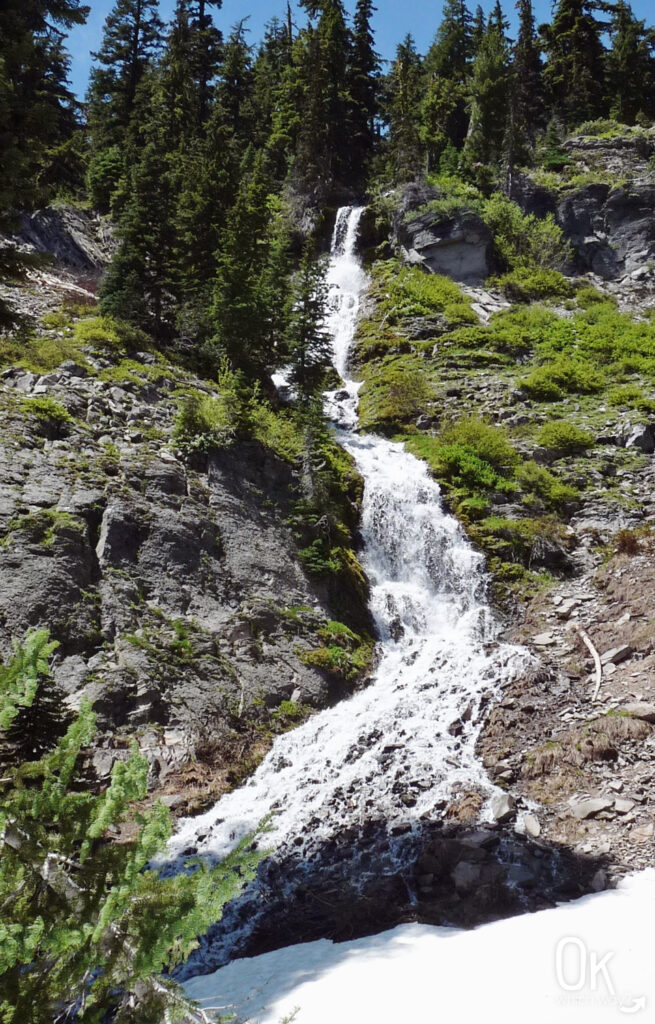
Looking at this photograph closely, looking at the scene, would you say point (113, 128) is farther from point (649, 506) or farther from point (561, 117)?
point (649, 506)

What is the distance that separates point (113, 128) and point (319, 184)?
43.3 ft

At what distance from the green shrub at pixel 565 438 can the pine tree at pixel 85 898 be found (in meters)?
20.1

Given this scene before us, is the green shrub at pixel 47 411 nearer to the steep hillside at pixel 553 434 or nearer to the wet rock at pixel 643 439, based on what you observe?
the steep hillside at pixel 553 434

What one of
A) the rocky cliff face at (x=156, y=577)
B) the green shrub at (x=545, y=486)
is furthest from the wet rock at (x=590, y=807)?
the green shrub at (x=545, y=486)

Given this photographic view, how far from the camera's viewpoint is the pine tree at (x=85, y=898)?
3.36 meters

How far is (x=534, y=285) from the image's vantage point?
32250mm

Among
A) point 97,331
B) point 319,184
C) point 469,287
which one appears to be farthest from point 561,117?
point 97,331

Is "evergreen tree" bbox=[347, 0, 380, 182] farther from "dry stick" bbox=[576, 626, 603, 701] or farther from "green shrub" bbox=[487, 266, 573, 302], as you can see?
"dry stick" bbox=[576, 626, 603, 701]

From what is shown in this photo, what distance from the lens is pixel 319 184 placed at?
40.0m

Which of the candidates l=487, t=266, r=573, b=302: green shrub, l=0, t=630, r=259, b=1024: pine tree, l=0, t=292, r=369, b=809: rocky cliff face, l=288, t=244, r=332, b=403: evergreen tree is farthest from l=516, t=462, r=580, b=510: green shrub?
l=0, t=630, r=259, b=1024: pine tree

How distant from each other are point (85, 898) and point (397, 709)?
32.4 ft

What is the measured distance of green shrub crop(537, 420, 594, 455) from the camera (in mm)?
21641

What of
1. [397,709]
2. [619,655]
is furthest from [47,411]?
[619,655]

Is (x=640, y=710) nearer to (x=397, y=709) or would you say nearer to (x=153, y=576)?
(x=397, y=709)
